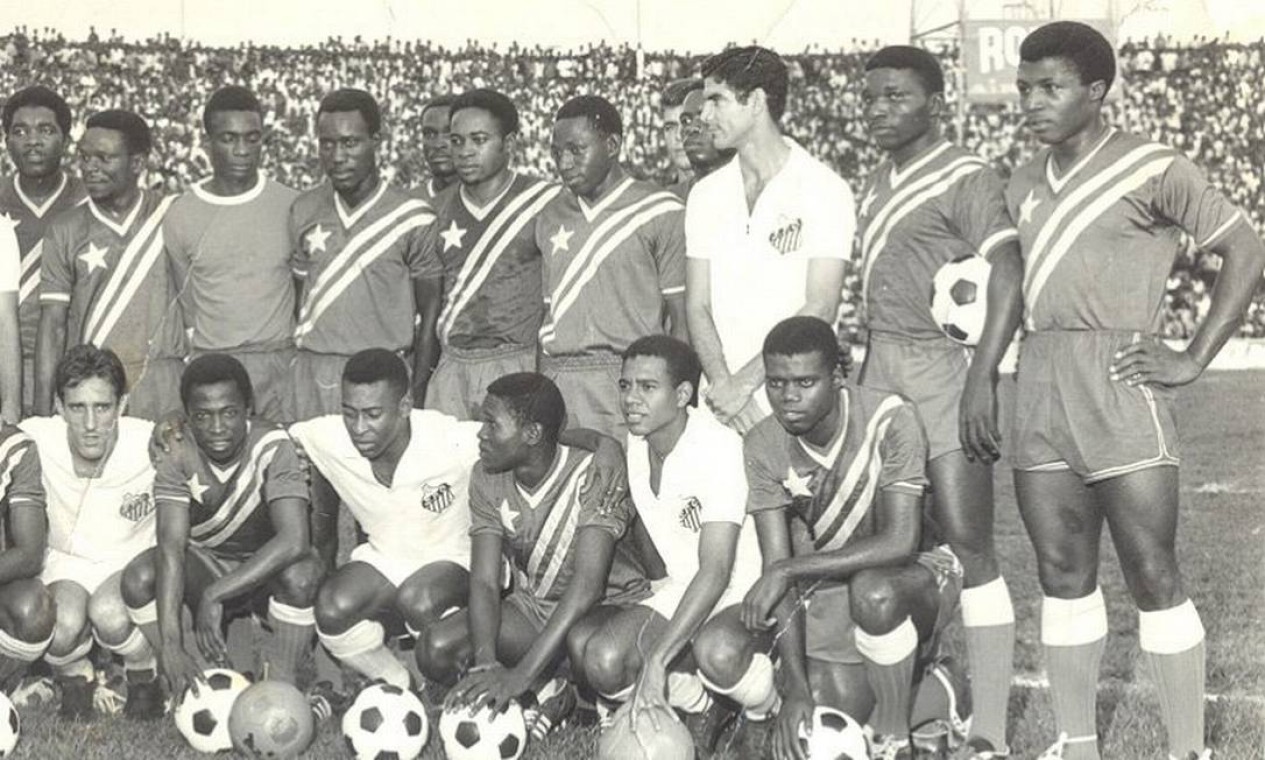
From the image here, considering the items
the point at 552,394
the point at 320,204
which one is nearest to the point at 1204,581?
the point at 552,394

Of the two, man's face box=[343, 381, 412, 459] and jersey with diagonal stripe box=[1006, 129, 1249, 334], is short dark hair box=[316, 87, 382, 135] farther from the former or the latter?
jersey with diagonal stripe box=[1006, 129, 1249, 334]

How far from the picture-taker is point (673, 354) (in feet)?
16.2

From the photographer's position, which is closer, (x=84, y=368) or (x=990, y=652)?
(x=990, y=652)

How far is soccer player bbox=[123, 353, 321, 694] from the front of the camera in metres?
5.18

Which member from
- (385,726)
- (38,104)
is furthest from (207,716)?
(38,104)

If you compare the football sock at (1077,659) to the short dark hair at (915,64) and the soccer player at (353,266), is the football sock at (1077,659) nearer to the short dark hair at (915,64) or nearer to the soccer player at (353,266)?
the short dark hair at (915,64)

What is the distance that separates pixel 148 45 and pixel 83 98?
0.65m

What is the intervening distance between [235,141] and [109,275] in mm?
641

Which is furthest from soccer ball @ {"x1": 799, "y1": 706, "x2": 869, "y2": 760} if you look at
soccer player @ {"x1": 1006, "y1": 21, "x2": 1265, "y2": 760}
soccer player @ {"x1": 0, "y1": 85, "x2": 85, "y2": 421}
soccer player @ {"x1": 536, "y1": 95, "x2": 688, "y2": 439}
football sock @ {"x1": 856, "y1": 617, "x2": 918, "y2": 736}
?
soccer player @ {"x1": 0, "y1": 85, "x2": 85, "y2": 421}

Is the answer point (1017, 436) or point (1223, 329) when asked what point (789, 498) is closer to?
point (1017, 436)

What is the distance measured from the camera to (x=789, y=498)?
4695 millimetres

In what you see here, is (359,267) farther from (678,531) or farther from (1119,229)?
(1119,229)

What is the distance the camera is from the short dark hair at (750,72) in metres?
4.92

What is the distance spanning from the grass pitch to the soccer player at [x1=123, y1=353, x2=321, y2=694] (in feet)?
1.14
